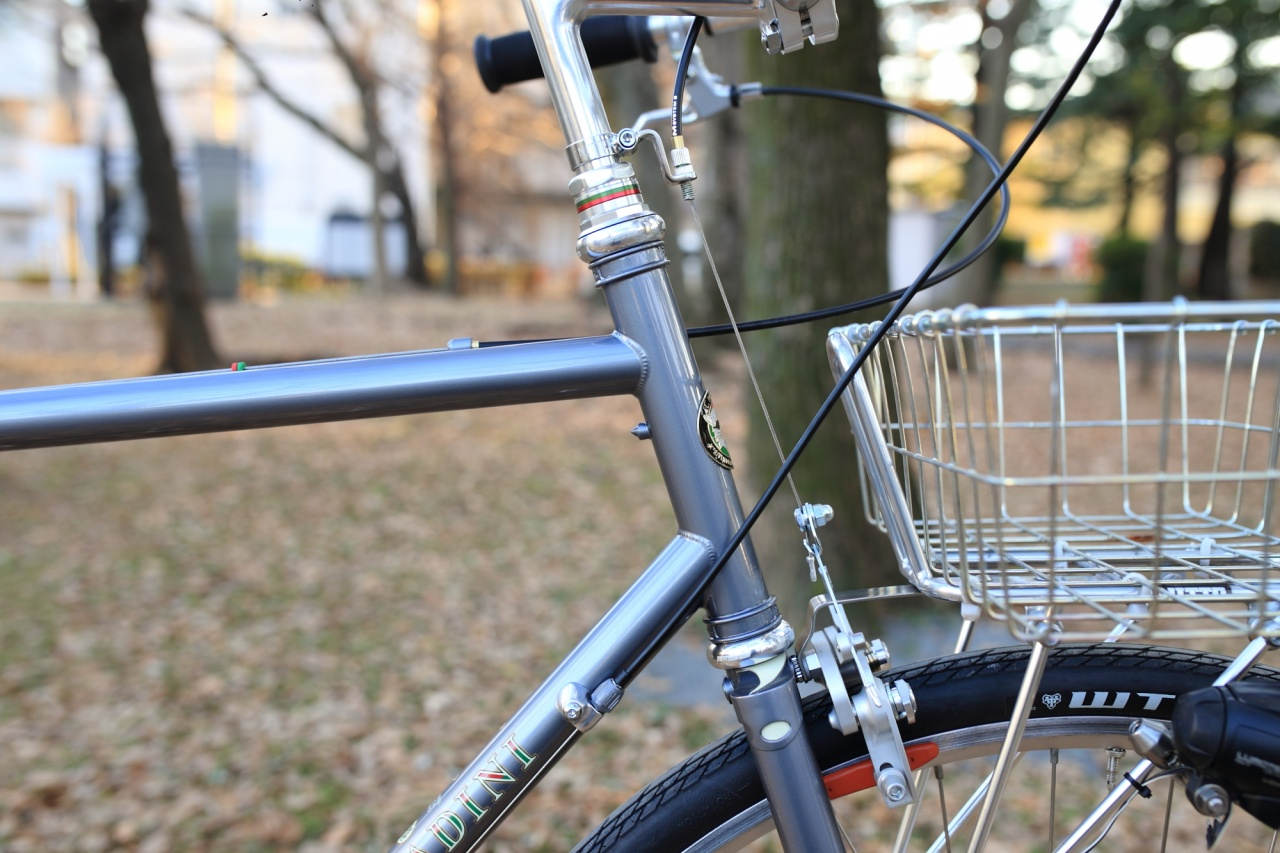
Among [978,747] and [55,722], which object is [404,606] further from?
[978,747]

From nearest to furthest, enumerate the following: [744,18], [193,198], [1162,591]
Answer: [1162,591] → [744,18] → [193,198]

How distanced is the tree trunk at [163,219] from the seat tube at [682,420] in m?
8.92

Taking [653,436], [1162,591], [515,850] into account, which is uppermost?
[653,436]

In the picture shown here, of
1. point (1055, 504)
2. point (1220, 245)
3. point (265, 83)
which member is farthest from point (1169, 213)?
point (265, 83)

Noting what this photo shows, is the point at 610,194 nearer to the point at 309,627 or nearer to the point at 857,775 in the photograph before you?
the point at 857,775

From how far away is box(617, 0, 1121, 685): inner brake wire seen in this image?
3.34 feet

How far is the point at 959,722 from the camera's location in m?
1.16

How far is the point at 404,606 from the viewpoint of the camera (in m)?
4.72

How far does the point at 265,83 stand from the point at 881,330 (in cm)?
1589

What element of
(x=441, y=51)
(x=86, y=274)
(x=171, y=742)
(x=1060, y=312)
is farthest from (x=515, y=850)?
(x=86, y=274)

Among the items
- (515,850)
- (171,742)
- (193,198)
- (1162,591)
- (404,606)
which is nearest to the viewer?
(1162,591)

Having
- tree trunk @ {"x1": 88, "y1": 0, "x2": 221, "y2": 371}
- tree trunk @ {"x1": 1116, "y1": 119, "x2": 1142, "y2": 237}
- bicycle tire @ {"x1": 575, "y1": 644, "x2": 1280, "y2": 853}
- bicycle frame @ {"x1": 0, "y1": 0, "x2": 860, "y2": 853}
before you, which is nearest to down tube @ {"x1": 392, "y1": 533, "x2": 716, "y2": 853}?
bicycle frame @ {"x1": 0, "y1": 0, "x2": 860, "y2": 853}

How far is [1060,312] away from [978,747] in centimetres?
60

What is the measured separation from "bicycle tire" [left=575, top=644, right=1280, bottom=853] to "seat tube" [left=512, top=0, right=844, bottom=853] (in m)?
0.07
